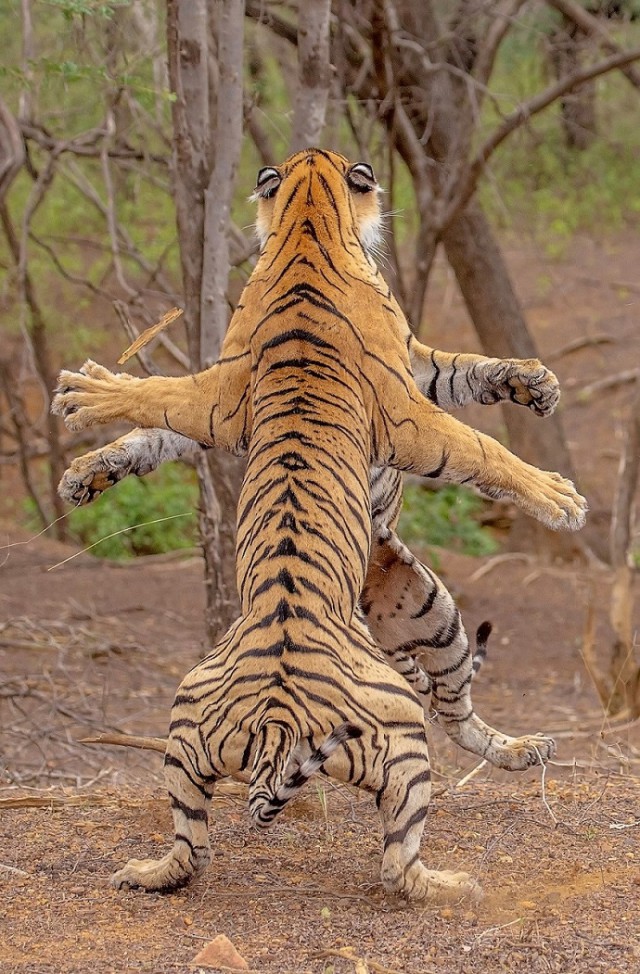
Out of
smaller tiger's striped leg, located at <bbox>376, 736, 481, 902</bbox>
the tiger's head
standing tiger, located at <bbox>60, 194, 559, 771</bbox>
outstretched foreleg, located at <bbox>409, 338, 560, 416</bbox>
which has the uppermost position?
the tiger's head

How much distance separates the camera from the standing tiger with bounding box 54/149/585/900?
3.11 m

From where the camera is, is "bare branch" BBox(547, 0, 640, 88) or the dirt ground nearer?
the dirt ground

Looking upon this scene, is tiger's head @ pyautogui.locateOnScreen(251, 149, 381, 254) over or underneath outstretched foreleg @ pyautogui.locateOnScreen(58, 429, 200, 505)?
over

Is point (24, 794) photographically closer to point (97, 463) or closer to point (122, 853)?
point (122, 853)

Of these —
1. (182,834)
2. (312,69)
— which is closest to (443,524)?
(312,69)

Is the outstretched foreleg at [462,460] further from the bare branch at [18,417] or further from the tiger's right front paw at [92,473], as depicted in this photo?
the bare branch at [18,417]

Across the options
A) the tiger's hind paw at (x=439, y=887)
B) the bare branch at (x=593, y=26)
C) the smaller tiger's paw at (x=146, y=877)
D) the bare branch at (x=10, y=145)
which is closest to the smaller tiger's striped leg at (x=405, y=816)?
the tiger's hind paw at (x=439, y=887)

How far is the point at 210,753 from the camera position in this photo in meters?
3.14

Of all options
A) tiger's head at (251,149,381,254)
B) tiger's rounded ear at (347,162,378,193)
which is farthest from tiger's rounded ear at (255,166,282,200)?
tiger's rounded ear at (347,162,378,193)

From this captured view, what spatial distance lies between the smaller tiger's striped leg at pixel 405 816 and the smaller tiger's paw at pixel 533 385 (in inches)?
49.6

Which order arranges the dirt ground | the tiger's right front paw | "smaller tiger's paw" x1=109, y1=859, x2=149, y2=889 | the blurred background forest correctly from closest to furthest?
the dirt ground < "smaller tiger's paw" x1=109, y1=859, x2=149, y2=889 < the tiger's right front paw < the blurred background forest

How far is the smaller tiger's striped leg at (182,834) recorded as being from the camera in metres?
3.20

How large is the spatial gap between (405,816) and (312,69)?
3554 mm

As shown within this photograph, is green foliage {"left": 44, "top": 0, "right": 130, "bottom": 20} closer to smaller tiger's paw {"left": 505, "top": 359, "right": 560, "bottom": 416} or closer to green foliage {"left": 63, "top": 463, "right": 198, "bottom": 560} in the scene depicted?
smaller tiger's paw {"left": 505, "top": 359, "right": 560, "bottom": 416}
